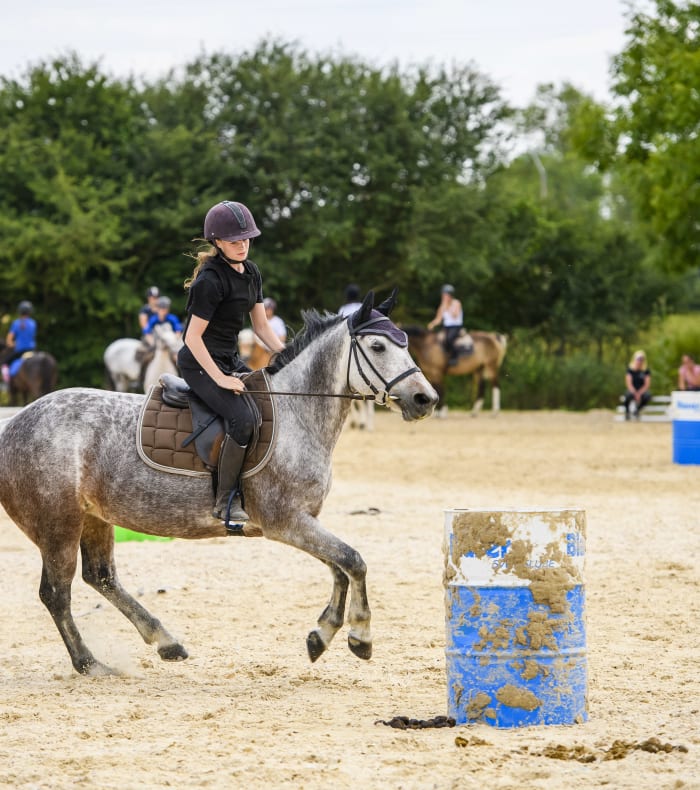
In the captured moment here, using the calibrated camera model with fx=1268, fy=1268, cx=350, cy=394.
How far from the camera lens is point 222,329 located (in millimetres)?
6645

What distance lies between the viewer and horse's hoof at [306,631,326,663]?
6359 mm

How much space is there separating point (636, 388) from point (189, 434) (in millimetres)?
22593

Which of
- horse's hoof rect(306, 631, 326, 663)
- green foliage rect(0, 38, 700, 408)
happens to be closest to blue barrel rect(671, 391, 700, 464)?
horse's hoof rect(306, 631, 326, 663)

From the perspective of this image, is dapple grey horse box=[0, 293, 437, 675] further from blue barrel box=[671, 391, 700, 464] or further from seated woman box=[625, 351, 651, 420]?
seated woman box=[625, 351, 651, 420]

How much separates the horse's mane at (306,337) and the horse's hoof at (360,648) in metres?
1.53

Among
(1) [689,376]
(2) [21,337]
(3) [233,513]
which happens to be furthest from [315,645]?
(1) [689,376]

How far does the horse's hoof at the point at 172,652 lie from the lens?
6715 millimetres

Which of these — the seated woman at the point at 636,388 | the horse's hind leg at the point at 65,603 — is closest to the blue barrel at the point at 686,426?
the seated woman at the point at 636,388

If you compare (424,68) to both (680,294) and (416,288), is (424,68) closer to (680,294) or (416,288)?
(416,288)

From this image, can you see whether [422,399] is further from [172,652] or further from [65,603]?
[65,603]

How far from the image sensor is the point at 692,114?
26.7 meters

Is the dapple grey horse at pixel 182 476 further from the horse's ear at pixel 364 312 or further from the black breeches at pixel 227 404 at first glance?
the black breeches at pixel 227 404

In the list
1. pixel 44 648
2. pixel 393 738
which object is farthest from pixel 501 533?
pixel 44 648

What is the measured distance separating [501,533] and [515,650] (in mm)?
497
